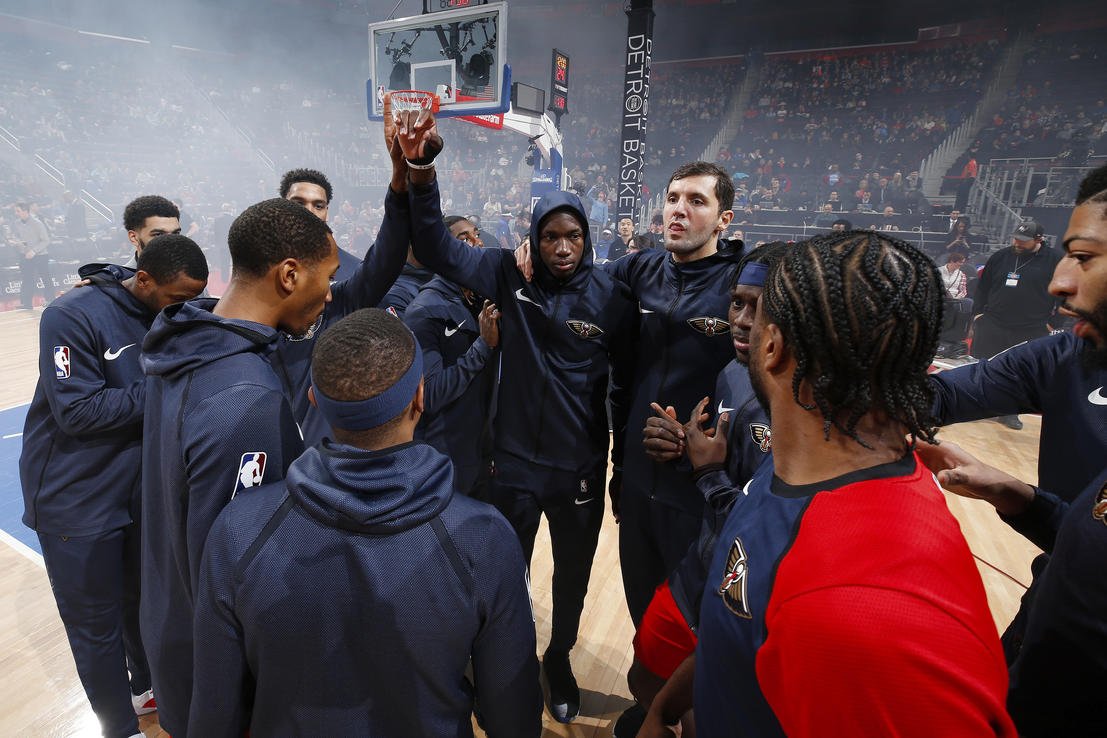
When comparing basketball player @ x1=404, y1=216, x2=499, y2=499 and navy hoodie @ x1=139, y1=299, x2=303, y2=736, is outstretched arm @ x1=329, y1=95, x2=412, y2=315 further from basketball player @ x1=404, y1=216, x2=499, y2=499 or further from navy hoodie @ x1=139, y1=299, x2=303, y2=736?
Answer: navy hoodie @ x1=139, y1=299, x2=303, y2=736

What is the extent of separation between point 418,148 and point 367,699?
5.27ft

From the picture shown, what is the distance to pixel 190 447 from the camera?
4.18 feet

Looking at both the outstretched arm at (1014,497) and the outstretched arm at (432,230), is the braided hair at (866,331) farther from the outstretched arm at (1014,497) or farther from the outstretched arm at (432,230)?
the outstretched arm at (432,230)

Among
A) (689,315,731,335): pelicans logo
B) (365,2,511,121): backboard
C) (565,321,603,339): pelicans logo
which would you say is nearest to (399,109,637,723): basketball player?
(565,321,603,339): pelicans logo

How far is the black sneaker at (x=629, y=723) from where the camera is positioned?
228 centimetres

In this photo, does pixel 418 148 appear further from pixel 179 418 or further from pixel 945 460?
pixel 945 460

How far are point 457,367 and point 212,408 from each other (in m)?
1.28

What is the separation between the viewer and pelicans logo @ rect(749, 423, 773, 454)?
5.39 feet

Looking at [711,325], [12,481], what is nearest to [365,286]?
[711,325]

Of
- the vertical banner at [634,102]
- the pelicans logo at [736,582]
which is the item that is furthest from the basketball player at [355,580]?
the vertical banner at [634,102]

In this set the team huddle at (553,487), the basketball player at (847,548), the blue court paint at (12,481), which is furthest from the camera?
the blue court paint at (12,481)

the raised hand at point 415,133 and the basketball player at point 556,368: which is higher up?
the raised hand at point 415,133

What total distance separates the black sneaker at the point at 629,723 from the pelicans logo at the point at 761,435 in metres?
1.29

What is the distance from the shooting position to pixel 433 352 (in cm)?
258
